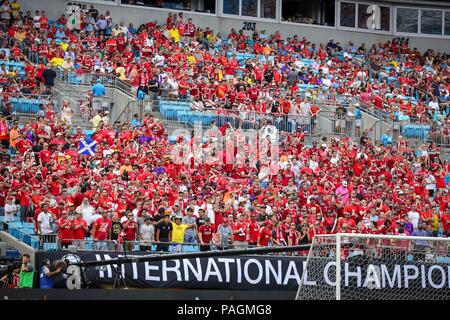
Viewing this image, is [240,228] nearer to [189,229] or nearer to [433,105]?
[189,229]

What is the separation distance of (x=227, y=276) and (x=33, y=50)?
1238 centimetres

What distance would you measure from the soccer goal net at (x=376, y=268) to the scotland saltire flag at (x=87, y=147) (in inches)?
469

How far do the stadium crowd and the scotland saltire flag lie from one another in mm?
235

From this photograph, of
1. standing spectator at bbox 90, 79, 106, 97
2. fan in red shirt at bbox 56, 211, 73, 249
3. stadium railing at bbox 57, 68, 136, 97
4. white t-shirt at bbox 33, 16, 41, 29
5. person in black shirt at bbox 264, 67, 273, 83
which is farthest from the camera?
person in black shirt at bbox 264, 67, 273, 83

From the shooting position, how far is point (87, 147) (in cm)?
2270

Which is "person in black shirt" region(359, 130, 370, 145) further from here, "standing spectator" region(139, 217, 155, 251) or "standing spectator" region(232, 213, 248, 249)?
"standing spectator" region(139, 217, 155, 251)

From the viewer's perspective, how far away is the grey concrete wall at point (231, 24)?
3192 centimetres

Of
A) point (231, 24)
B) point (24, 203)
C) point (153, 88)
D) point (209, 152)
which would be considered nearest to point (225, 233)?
point (24, 203)

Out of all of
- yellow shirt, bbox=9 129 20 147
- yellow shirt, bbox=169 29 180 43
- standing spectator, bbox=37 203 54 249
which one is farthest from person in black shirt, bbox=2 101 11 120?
yellow shirt, bbox=169 29 180 43

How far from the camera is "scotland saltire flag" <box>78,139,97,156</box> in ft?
74.1

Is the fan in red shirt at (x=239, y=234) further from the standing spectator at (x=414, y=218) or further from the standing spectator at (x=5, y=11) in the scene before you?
the standing spectator at (x=5, y=11)

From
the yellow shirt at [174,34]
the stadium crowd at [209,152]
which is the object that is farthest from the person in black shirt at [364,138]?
the yellow shirt at [174,34]
